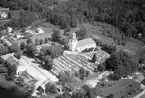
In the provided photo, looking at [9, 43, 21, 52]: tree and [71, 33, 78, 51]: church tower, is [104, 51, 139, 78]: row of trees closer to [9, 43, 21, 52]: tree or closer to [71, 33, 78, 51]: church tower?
A: [71, 33, 78, 51]: church tower

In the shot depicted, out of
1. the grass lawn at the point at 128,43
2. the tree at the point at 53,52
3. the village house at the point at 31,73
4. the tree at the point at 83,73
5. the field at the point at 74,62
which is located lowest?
the village house at the point at 31,73

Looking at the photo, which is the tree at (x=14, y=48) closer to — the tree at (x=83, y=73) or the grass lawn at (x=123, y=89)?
the tree at (x=83, y=73)

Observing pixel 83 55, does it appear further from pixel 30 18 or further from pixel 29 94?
pixel 30 18

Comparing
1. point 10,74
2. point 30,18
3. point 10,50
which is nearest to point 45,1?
point 30,18

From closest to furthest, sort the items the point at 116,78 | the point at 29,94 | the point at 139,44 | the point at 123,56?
the point at 29,94
the point at 116,78
the point at 123,56
the point at 139,44

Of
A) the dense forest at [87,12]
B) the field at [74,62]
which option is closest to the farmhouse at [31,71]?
the field at [74,62]

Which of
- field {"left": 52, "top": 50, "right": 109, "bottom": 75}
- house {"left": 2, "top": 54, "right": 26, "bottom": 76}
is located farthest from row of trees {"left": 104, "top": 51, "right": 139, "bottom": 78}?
house {"left": 2, "top": 54, "right": 26, "bottom": 76}

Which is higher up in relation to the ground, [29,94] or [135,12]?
[135,12]
